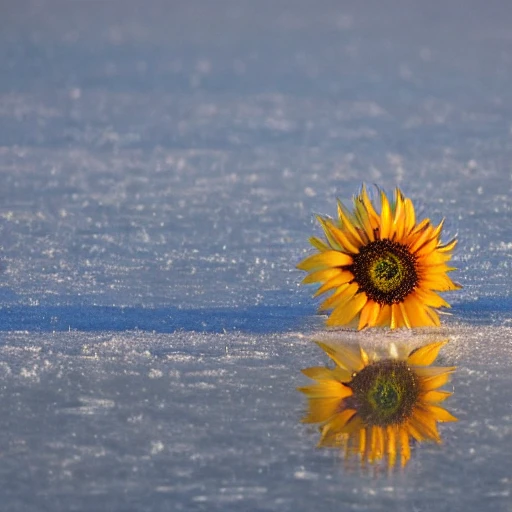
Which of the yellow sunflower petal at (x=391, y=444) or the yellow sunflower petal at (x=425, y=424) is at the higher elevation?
the yellow sunflower petal at (x=425, y=424)

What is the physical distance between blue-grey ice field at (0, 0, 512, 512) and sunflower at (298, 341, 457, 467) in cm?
4

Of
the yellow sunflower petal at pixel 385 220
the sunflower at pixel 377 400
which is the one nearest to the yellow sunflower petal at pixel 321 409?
the sunflower at pixel 377 400

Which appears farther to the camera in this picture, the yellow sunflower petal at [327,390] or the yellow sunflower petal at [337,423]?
the yellow sunflower petal at [327,390]

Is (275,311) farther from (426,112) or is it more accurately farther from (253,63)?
(253,63)

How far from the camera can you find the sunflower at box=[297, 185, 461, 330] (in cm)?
217

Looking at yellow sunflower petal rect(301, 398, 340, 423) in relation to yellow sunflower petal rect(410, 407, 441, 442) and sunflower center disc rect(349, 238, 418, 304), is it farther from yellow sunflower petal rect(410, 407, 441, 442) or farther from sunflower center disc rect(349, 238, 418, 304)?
sunflower center disc rect(349, 238, 418, 304)

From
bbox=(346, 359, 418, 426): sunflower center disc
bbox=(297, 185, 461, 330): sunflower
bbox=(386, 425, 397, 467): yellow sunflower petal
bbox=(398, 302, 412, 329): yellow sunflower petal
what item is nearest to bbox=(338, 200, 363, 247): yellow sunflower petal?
bbox=(297, 185, 461, 330): sunflower

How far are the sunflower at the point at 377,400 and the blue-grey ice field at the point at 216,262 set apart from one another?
4 cm

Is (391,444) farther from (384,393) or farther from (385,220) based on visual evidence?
(385,220)

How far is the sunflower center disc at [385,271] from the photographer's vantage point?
7.16ft

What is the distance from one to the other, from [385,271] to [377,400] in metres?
0.36

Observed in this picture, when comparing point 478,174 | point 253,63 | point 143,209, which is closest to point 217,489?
point 143,209

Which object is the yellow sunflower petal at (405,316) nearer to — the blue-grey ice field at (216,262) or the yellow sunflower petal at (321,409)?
the blue-grey ice field at (216,262)

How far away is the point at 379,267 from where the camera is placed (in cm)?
219
